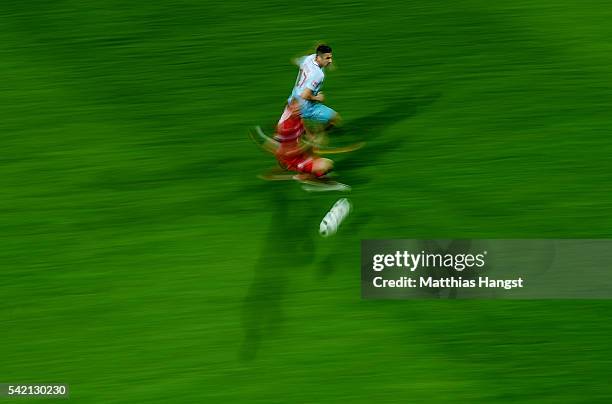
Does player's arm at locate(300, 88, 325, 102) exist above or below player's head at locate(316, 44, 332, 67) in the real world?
below

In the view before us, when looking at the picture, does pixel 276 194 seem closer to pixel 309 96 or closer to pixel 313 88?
pixel 309 96

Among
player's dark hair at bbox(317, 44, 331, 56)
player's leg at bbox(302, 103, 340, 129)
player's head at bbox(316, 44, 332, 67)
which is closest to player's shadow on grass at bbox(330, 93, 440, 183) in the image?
player's leg at bbox(302, 103, 340, 129)

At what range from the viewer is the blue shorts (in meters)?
14.2

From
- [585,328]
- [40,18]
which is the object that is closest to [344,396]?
[585,328]

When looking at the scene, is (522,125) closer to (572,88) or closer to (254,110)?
(572,88)

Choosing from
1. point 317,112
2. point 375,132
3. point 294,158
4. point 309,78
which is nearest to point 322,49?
point 309,78

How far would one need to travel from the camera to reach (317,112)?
14211mm

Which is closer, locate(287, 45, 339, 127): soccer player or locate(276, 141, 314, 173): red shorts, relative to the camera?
locate(287, 45, 339, 127): soccer player

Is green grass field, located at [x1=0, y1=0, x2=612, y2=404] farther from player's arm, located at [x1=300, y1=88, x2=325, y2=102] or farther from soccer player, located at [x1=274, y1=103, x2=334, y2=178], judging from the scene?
player's arm, located at [x1=300, y1=88, x2=325, y2=102]

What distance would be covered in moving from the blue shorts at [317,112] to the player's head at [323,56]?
0.55 meters

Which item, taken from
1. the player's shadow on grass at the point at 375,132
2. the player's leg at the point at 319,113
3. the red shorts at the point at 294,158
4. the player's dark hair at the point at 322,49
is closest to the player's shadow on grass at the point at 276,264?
the red shorts at the point at 294,158

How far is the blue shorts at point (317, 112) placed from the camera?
46.5 ft

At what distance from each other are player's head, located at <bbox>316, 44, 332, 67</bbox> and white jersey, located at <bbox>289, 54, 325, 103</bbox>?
0.07 m

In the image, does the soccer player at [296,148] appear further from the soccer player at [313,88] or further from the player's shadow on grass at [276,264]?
the player's shadow on grass at [276,264]
